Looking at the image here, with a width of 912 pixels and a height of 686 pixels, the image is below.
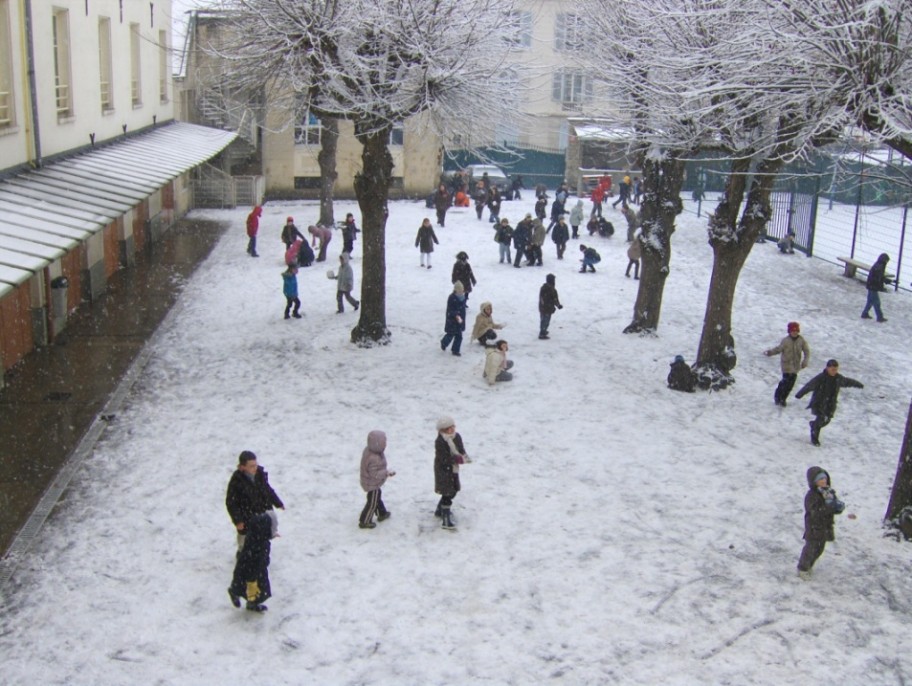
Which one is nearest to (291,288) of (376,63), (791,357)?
(376,63)

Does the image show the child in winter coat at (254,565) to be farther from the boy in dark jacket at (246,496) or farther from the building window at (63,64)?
the building window at (63,64)

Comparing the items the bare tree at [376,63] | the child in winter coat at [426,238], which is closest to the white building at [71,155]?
the bare tree at [376,63]

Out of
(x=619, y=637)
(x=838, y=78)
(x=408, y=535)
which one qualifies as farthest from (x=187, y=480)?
(x=838, y=78)

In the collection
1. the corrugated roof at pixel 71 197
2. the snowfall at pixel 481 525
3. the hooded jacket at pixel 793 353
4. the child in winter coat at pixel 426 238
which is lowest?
the snowfall at pixel 481 525

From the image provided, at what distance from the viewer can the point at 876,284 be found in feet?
61.1

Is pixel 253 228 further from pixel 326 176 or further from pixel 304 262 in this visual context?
pixel 326 176

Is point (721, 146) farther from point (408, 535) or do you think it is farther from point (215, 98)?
point (215, 98)

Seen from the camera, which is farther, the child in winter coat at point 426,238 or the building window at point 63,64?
the child in winter coat at point 426,238

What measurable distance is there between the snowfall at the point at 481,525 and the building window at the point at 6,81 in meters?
4.31

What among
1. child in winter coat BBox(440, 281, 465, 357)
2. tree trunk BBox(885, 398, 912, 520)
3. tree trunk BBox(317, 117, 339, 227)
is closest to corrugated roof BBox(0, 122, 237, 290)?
tree trunk BBox(317, 117, 339, 227)

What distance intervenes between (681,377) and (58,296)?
34.5 feet

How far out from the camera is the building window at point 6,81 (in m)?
14.6

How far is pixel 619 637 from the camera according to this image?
26.8ft

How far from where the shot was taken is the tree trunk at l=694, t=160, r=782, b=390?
1408 centimetres
